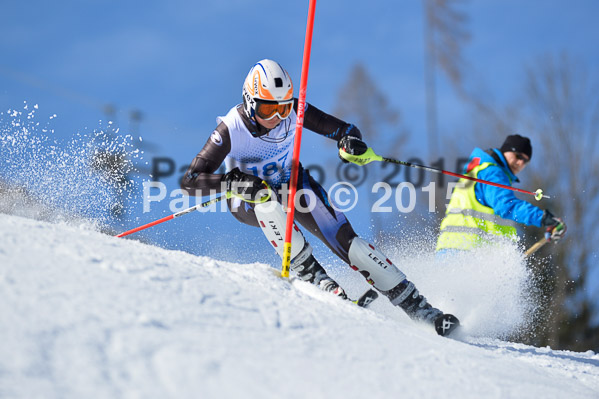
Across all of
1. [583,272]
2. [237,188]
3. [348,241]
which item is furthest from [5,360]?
[583,272]

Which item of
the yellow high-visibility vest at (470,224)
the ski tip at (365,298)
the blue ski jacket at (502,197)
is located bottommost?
the ski tip at (365,298)

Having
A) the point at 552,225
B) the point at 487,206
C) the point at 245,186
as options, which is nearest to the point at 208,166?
the point at 245,186

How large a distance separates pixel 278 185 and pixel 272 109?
607 mm

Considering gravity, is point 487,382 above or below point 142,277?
below

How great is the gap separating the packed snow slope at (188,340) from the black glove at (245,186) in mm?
824

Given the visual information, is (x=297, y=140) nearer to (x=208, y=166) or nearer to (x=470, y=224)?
(x=208, y=166)

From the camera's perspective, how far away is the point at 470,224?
5066 millimetres

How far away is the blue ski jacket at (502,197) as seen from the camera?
15.8 feet

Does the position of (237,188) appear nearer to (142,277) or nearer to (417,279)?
(142,277)

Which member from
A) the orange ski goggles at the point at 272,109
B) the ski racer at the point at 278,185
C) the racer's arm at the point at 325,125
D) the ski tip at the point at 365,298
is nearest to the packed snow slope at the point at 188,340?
the ski tip at the point at 365,298

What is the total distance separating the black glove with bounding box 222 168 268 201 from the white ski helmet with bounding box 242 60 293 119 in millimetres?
545

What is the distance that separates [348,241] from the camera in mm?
3998

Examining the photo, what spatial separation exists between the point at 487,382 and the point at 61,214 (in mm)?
4600

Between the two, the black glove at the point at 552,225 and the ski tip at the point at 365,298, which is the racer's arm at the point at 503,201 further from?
the ski tip at the point at 365,298
